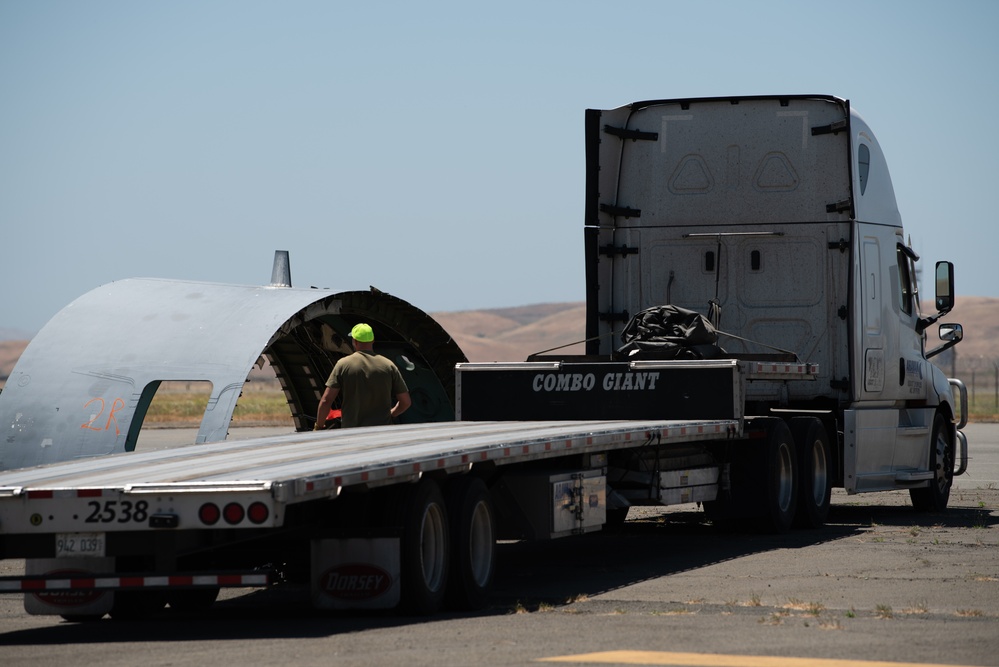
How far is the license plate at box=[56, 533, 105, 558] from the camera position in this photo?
8.38 m

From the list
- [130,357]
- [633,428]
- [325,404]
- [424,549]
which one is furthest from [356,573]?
[130,357]

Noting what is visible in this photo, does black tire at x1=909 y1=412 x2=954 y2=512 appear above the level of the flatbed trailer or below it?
below

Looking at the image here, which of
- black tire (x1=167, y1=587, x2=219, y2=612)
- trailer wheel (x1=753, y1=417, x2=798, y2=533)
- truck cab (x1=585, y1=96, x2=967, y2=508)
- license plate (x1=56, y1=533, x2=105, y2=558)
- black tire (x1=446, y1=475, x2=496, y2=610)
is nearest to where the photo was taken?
license plate (x1=56, y1=533, x2=105, y2=558)

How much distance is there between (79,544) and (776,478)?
25.9 feet

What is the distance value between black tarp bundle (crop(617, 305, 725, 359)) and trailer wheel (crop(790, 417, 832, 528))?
3.95 ft

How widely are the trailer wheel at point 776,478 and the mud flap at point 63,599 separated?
22.7 ft

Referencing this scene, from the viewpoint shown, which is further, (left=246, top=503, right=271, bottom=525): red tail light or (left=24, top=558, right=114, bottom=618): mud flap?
(left=24, top=558, right=114, bottom=618): mud flap

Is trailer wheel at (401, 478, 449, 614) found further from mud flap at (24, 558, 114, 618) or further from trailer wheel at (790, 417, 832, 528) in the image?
trailer wheel at (790, 417, 832, 528)

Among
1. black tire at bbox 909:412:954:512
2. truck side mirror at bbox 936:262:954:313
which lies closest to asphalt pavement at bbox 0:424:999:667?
black tire at bbox 909:412:954:512

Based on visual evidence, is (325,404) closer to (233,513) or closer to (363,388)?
(363,388)

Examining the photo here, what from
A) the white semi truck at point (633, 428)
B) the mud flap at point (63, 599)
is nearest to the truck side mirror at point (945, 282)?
the white semi truck at point (633, 428)

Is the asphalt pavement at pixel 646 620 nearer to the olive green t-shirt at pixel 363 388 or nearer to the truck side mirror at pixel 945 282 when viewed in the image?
the olive green t-shirt at pixel 363 388

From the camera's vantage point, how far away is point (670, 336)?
1485 cm

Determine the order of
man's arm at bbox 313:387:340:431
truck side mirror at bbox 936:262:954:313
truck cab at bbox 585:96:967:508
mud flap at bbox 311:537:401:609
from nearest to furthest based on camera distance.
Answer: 1. mud flap at bbox 311:537:401:609
2. man's arm at bbox 313:387:340:431
3. truck cab at bbox 585:96:967:508
4. truck side mirror at bbox 936:262:954:313
